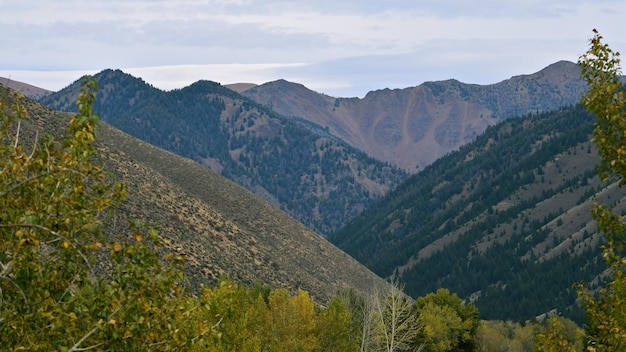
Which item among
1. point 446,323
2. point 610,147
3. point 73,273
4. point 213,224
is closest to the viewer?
point 73,273

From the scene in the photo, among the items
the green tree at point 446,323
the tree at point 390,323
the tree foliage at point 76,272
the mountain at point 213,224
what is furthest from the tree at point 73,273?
the green tree at point 446,323

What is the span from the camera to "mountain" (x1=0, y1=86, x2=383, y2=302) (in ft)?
331

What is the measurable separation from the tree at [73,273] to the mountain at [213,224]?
7056 centimetres

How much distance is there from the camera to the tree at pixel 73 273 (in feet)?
35.7

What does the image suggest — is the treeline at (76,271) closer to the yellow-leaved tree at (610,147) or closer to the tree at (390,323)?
the yellow-leaved tree at (610,147)

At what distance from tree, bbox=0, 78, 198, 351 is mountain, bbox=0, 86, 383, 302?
2778 inches

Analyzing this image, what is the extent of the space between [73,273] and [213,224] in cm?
10460

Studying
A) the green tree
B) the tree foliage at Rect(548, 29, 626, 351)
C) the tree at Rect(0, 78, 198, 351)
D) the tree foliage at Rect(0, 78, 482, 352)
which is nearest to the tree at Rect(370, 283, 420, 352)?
the green tree

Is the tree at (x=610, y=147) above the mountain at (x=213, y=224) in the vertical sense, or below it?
above

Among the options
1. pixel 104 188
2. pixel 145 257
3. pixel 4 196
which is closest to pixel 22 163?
pixel 4 196

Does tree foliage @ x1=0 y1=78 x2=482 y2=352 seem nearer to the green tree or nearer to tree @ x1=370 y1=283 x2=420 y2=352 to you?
tree @ x1=370 y1=283 x2=420 y2=352

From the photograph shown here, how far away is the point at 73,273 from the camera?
466 inches

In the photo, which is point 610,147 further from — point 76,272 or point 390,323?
point 390,323

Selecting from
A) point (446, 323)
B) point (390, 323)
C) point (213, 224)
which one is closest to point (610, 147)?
point (390, 323)
